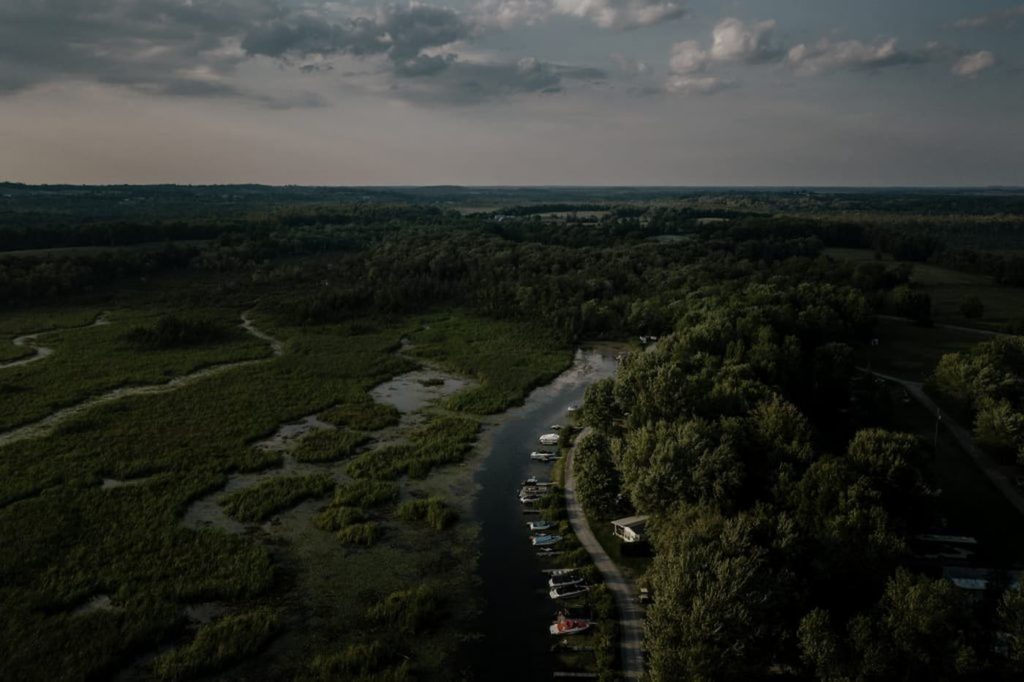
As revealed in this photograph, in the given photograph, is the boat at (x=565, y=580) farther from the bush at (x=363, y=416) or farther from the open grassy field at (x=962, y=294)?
the open grassy field at (x=962, y=294)

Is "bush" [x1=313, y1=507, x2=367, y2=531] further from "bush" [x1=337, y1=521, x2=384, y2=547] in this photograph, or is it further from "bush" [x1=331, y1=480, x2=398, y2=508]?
"bush" [x1=331, y1=480, x2=398, y2=508]

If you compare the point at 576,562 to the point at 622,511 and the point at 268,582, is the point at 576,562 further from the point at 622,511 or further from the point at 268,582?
the point at 268,582

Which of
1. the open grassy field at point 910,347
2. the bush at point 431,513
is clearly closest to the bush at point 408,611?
the bush at point 431,513

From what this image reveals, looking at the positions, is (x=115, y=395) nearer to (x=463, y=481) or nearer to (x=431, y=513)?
(x=463, y=481)

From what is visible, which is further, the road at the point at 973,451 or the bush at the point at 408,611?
the road at the point at 973,451

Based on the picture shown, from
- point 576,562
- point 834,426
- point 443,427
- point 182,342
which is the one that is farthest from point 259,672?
point 182,342

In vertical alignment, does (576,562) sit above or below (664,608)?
below
